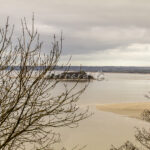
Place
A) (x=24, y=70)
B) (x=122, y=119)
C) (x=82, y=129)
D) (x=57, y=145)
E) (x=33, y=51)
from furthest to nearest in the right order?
(x=122, y=119)
(x=82, y=129)
(x=57, y=145)
(x=33, y=51)
(x=24, y=70)

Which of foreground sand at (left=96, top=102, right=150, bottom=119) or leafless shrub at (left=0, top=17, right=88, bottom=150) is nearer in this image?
leafless shrub at (left=0, top=17, right=88, bottom=150)

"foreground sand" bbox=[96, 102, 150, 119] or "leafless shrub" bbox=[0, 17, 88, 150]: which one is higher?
"leafless shrub" bbox=[0, 17, 88, 150]

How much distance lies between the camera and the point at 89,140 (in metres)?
20.0

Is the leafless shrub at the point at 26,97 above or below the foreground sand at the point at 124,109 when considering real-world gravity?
above

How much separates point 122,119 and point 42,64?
81.7 ft

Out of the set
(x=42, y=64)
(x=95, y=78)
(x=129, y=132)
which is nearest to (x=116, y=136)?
(x=129, y=132)

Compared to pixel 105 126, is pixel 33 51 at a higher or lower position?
higher

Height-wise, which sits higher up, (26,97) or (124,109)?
(26,97)

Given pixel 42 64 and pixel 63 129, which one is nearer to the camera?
pixel 42 64

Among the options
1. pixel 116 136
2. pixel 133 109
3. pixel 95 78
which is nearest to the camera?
pixel 116 136

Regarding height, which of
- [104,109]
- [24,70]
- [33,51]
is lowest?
[104,109]

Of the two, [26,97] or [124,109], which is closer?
[26,97]

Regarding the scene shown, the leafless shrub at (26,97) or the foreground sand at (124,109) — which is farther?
the foreground sand at (124,109)

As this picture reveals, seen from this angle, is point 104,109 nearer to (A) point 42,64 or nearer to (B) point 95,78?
(A) point 42,64
